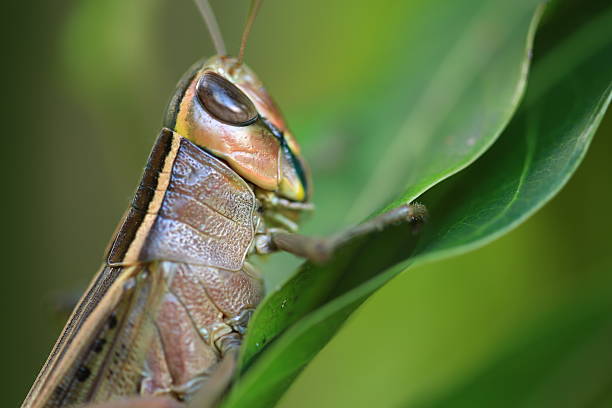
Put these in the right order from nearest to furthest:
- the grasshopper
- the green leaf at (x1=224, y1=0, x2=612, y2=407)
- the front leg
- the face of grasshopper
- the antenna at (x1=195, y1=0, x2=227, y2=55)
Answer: the green leaf at (x1=224, y1=0, x2=612, y2=407) < the front leg < the grasshopper < the face of grasshopper < the antenna at (x1=195, y1=0, x2=227, y2=55)

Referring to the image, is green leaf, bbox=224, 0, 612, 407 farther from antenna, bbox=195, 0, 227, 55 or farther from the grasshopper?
antenna, bbox=195, 0, 227, 55

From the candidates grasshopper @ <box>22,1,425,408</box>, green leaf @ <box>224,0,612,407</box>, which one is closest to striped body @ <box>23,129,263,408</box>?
grasshopper @ <box>22,1,425,408</box>

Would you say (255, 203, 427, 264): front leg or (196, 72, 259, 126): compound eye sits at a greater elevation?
(196, 72, 259, 126): compound eye

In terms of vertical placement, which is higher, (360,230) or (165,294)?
(360,230)

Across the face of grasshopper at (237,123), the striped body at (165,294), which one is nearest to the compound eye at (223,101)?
the face of grasshopper at (237,123)

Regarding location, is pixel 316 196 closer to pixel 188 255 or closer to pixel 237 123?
pixel 237 123

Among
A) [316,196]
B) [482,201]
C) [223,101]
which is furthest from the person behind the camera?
[316,196]

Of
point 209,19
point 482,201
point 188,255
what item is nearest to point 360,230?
point 482,201
